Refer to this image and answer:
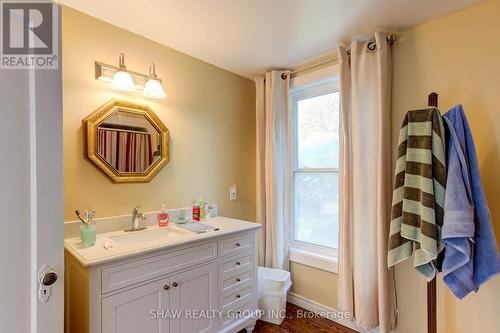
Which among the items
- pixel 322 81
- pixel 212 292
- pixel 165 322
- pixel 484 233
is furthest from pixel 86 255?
pixel 322 81

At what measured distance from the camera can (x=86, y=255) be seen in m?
1.24

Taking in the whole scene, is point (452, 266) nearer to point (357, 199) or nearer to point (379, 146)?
point (357, 199)

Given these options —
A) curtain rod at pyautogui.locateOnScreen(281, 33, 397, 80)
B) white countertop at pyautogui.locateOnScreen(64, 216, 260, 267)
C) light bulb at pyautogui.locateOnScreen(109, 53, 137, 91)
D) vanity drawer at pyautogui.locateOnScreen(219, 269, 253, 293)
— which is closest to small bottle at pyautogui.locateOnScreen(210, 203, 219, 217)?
white countertop at pyautogui.locateOnScreen(64, 216, 260, 267)

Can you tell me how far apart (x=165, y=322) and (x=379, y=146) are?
1838 millimetres

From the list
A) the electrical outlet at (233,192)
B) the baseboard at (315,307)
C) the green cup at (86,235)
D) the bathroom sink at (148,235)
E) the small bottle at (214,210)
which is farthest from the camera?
the electrical outlet at (233,192)

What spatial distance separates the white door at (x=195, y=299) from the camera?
151 centimetres

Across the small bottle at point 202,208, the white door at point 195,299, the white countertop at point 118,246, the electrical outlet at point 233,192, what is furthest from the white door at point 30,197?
the electrical outlet at point 233,192

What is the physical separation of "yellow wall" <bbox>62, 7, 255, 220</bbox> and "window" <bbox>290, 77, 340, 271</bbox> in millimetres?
529

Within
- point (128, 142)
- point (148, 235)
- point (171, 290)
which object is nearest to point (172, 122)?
point (128, 142)

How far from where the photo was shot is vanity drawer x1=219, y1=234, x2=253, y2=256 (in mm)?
1766

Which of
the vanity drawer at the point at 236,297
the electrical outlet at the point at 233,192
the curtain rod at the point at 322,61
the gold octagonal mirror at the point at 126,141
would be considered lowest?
the vanity drawer at the point at 236,297

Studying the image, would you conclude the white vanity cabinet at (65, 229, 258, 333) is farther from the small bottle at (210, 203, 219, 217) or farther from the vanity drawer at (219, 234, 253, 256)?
the small bottle at (210, 203, 219, 217)

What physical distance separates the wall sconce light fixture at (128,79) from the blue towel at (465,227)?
6.35 ft

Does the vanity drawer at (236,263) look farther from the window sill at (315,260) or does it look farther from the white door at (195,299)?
the window sill at (315,260)
